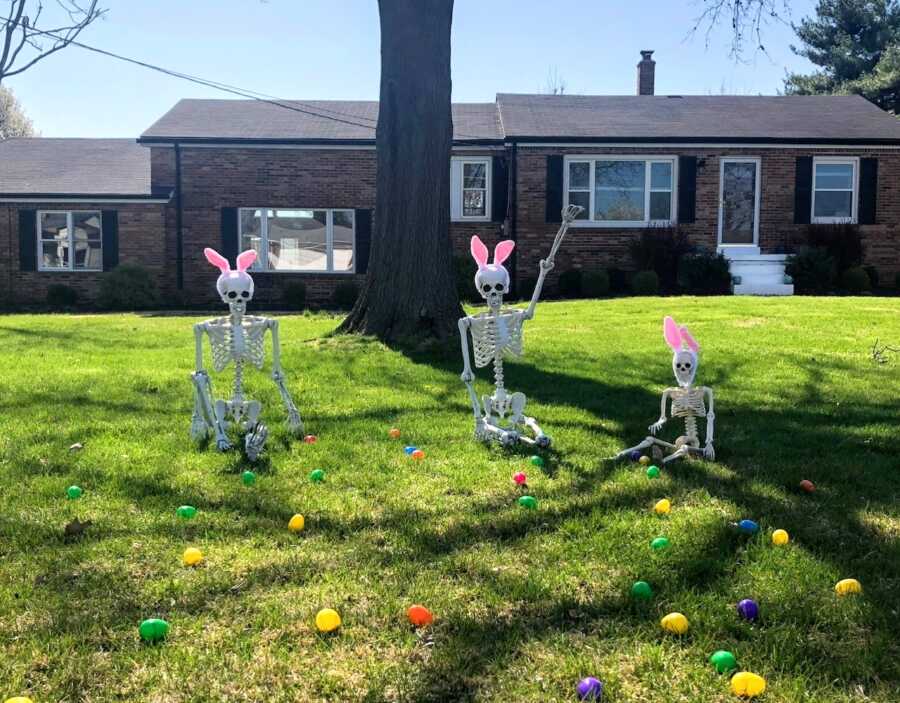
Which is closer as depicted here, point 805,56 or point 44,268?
point 44,268

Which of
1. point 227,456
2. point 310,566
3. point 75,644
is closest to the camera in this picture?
point 75,644

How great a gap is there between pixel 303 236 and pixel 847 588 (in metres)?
17.1

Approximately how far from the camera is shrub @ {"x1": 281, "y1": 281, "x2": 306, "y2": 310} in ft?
58.4

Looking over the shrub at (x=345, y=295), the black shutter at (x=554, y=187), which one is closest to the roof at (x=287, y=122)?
the black shutter at (x=554, y=187)

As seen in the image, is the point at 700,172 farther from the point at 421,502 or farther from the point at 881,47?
the point at 881,47

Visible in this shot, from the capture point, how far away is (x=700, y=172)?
59.7 ft

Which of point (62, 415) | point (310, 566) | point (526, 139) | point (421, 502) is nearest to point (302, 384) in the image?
point (62, 415)

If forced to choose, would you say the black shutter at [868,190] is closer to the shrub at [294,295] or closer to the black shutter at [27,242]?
the shrub at [294,295]

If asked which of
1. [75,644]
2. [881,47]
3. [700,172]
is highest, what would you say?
[881,47]

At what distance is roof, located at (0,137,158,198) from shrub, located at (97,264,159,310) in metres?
2.06

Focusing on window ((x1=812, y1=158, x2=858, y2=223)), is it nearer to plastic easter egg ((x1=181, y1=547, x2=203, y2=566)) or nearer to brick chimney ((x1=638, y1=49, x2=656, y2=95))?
brick chimney ((x1=638, y1=49, x2=656, y2=95))

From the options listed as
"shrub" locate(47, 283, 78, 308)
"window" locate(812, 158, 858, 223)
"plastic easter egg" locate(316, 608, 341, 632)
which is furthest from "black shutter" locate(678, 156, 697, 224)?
"plastic easter egg" locate(316, 608, 341, 632)

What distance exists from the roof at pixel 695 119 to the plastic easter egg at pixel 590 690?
54.4ft

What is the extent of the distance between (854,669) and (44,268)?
64.0 feet
